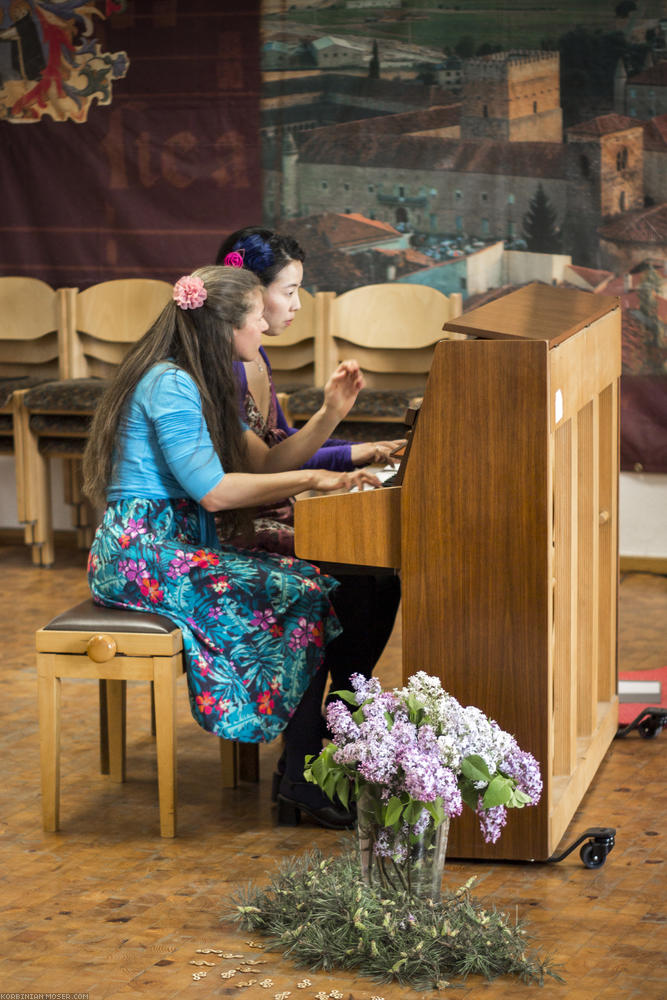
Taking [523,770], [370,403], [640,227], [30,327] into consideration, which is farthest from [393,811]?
[30,327]

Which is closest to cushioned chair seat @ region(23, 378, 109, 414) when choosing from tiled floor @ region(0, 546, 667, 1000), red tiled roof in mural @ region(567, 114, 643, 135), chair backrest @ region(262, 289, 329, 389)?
chair backrest @ region(262, 289, 329, 389)

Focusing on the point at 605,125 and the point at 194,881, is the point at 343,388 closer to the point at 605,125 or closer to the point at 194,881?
the point at 194,881

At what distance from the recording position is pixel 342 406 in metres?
3.28

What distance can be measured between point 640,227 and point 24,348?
9.33ft

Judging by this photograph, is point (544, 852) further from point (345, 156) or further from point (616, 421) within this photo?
point (345, 156)

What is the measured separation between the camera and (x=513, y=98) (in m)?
5.85

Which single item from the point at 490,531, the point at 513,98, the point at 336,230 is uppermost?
the point at 513,98

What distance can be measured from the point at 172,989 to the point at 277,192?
4420mm

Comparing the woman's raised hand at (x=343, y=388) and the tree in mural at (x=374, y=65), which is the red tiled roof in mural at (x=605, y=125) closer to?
the tree in mural at (x=374, y=65)

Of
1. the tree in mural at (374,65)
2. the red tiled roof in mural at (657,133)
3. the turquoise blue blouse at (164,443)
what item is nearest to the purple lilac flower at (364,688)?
the turquoise blue blouse at (164,443)

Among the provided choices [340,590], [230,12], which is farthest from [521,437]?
[230,12]

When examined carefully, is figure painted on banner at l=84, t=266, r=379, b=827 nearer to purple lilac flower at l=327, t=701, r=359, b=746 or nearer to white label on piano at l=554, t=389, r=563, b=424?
white label on piano at l=554, t=389, r=563, b=424

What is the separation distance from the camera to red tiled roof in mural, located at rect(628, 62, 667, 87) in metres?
5.65

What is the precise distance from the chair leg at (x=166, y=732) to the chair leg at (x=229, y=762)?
13.0 inches
